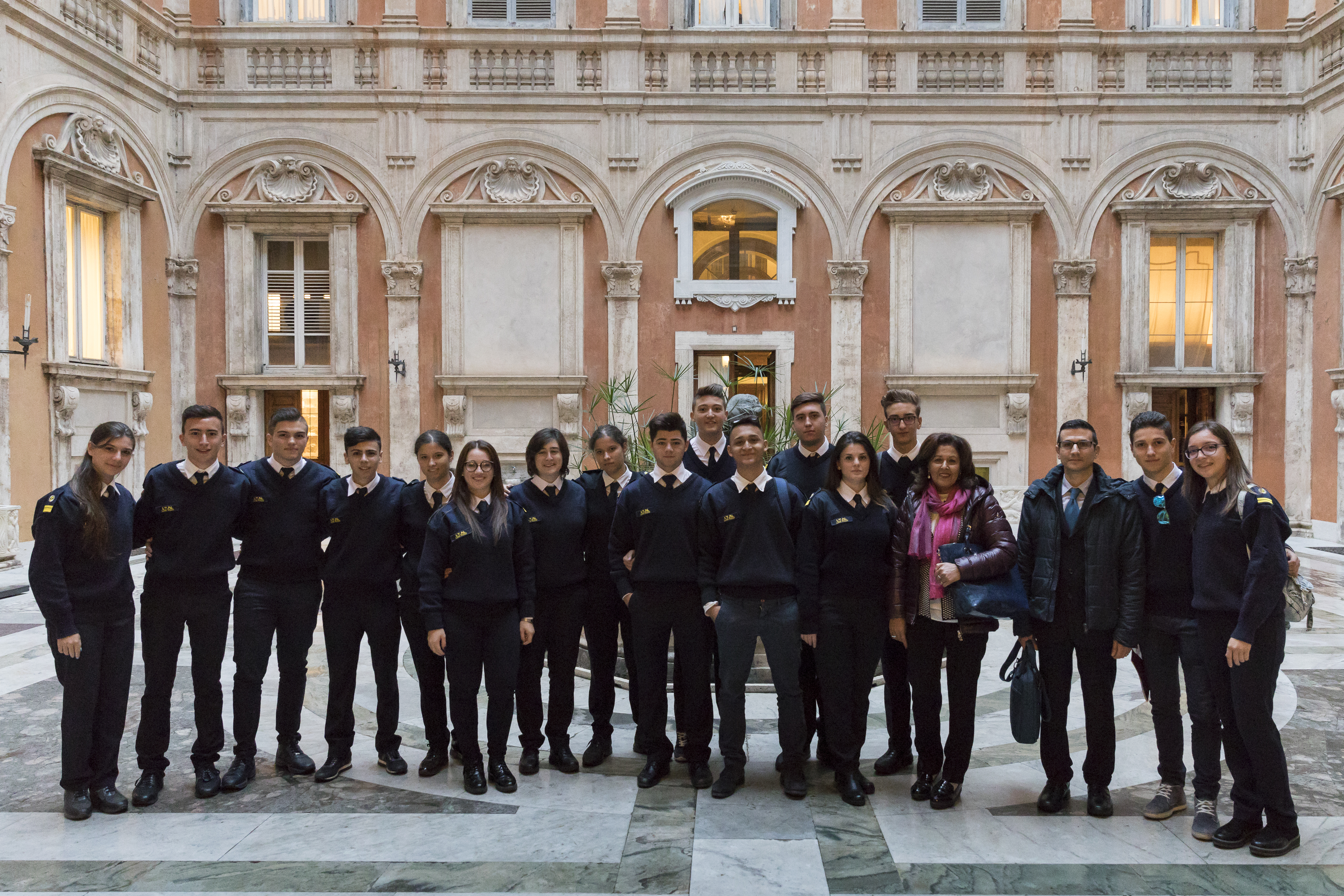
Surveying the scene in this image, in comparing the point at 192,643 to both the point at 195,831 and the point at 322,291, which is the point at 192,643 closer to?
the point at 195,831

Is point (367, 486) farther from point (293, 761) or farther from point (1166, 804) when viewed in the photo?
point (1166, 804)

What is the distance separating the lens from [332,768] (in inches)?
188

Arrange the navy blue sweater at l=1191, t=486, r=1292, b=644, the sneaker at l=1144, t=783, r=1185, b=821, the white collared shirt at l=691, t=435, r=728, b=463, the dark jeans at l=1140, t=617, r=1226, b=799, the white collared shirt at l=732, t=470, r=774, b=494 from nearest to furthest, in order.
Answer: the navy blue sweater at l=1191, t=486, r=1292, b=644, the dark jeans at l=1140, t=617, r=1226, b=799, the sneaker at l=1144, t=783, r=1185, b=821, the white collared shirt at l=732, t=470, r=774, b=494, the white collared shirt at l=691, t=435, r=728, b=463

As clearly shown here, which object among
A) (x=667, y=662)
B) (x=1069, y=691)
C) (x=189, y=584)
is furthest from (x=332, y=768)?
(x=1069, y=691)

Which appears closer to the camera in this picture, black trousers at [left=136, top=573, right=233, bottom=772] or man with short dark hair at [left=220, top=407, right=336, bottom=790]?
black trousers at [left=136, top=573, right=233, bottom=772]

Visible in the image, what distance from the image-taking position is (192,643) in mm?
4688

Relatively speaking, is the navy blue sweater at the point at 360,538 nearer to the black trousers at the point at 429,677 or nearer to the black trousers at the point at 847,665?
the black trousers at the point at 429,677

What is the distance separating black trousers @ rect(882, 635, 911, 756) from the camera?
15.6ft

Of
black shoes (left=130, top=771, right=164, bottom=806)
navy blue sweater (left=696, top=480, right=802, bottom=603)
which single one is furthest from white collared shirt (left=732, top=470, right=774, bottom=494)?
black shoes (left=130, top=771, right=164, bottom=806)

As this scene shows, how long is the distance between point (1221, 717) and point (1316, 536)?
12206 mm

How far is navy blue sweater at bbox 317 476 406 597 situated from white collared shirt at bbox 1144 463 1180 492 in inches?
142

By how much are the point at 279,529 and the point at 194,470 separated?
19.2 inches

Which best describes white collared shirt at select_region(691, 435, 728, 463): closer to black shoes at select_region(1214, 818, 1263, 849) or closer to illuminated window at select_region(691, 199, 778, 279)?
black shoes at select_region(1214, 818, 1263, 849)

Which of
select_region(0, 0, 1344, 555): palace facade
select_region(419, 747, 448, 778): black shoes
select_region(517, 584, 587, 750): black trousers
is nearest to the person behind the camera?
select_region(419, 747, 448, 778): black shoes
